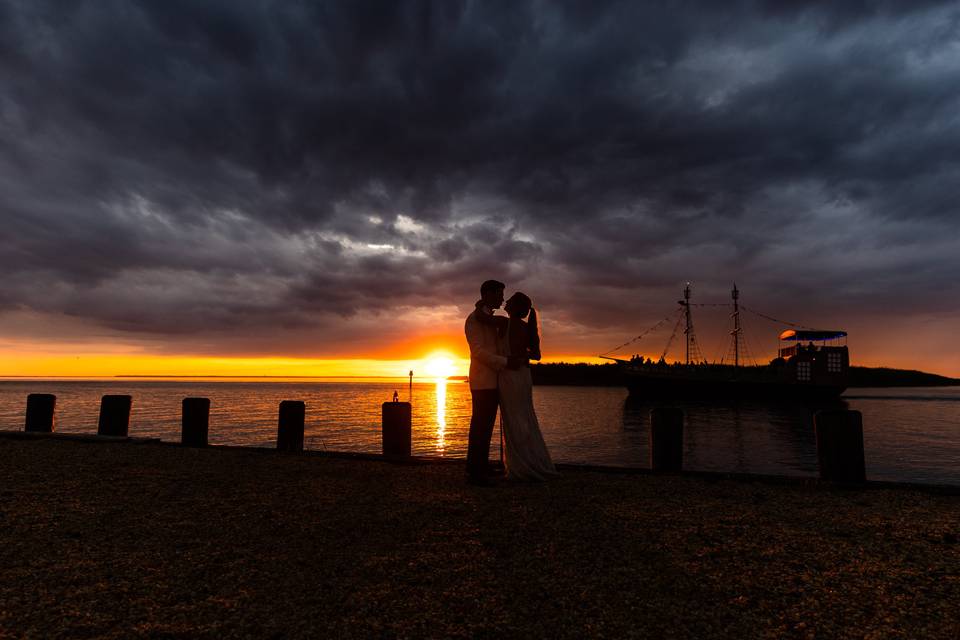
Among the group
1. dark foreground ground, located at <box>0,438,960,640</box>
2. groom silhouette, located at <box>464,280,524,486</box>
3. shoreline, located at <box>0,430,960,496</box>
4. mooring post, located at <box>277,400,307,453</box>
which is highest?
groom silhouette, located at <box>464,280,524,486</box>

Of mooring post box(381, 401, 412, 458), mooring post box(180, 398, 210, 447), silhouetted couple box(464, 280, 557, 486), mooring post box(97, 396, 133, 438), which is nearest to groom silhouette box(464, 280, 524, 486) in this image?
silhouetted couple box(464, 280, 557, 486)

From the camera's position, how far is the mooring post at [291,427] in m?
10.5

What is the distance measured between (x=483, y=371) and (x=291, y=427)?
5.89 metres

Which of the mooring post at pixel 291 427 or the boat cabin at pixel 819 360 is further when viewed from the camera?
the boat cabin at pixel 819 360

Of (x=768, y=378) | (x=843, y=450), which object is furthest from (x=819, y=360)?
(x=843, y=450)

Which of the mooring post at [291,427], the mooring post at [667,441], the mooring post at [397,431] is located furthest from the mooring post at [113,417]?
the mooring post at [667,441]

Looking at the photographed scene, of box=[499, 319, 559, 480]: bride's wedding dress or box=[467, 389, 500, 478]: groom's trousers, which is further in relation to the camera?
box=[499, 319, 559, 480]: bride's wedding dress

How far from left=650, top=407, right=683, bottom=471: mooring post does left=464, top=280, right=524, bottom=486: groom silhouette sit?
9.52 ft

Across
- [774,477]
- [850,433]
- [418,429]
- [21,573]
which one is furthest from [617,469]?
[418,429]

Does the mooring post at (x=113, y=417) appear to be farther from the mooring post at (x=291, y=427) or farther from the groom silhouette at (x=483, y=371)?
the groom silhouette at (x=483, y=371)

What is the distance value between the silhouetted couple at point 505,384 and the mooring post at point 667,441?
80.6 inches

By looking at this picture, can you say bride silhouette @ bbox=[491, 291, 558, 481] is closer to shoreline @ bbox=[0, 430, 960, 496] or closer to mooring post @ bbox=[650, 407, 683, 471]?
shoreline @ bbox=[0, 430, 960, 496]

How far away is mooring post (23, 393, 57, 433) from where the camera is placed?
40.9ft

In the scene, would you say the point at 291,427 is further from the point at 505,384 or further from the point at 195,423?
the point at 505,384
